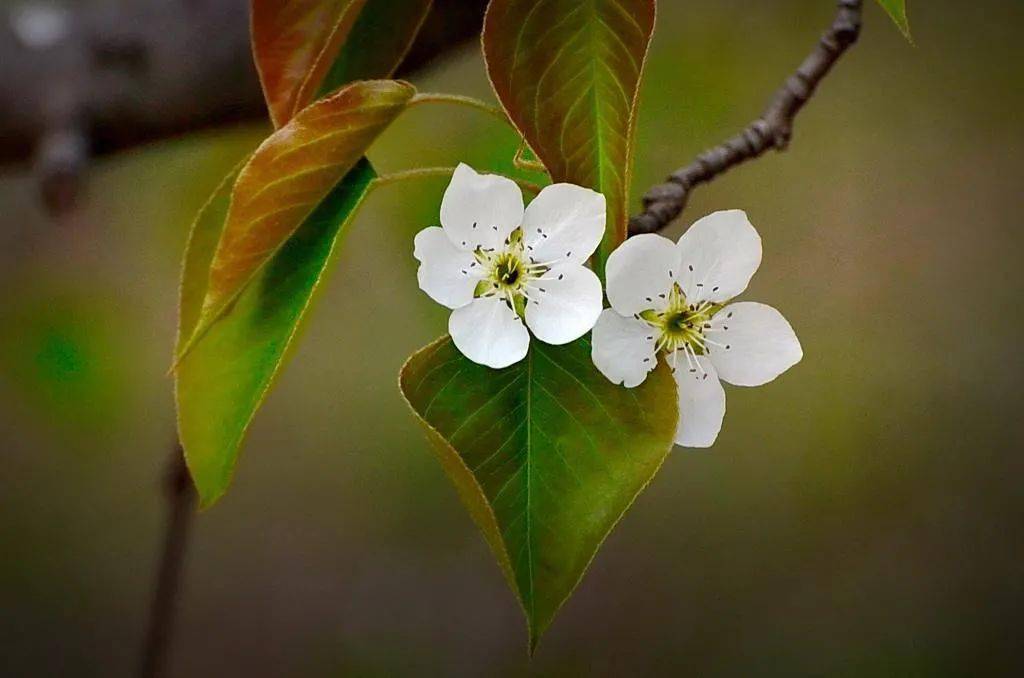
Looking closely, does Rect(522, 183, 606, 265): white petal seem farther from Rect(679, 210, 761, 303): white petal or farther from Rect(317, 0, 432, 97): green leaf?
Rect(317, 0, 432, 97): green leaf

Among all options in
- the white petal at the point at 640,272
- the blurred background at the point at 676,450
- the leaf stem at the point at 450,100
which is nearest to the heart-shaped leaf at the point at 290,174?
the leaf stem at the point at 450,100

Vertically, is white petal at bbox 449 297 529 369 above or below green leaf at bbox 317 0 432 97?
below

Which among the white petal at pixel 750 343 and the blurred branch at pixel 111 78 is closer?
the white petal at pixel 750 343

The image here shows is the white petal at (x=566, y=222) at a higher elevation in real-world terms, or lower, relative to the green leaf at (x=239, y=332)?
higher

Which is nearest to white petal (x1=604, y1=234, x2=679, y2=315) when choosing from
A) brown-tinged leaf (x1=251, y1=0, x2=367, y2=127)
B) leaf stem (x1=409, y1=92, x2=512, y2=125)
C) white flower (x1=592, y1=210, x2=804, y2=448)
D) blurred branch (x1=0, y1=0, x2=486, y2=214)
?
white flower (x1=592, y1=210, x2=804, y2=448)

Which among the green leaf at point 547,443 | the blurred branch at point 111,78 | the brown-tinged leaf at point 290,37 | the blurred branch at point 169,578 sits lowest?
the blurred branch at point 169,578

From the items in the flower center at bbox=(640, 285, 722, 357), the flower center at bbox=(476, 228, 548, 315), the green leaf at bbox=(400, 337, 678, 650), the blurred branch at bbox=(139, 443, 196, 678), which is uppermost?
the flower center at bbox=(476, 228, 548, 315)

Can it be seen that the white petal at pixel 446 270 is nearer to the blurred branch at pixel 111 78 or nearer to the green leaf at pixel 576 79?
the green leaf at pixel 576 79

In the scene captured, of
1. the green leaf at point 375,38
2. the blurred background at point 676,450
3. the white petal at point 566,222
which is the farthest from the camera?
the blurred background at point 676,450
